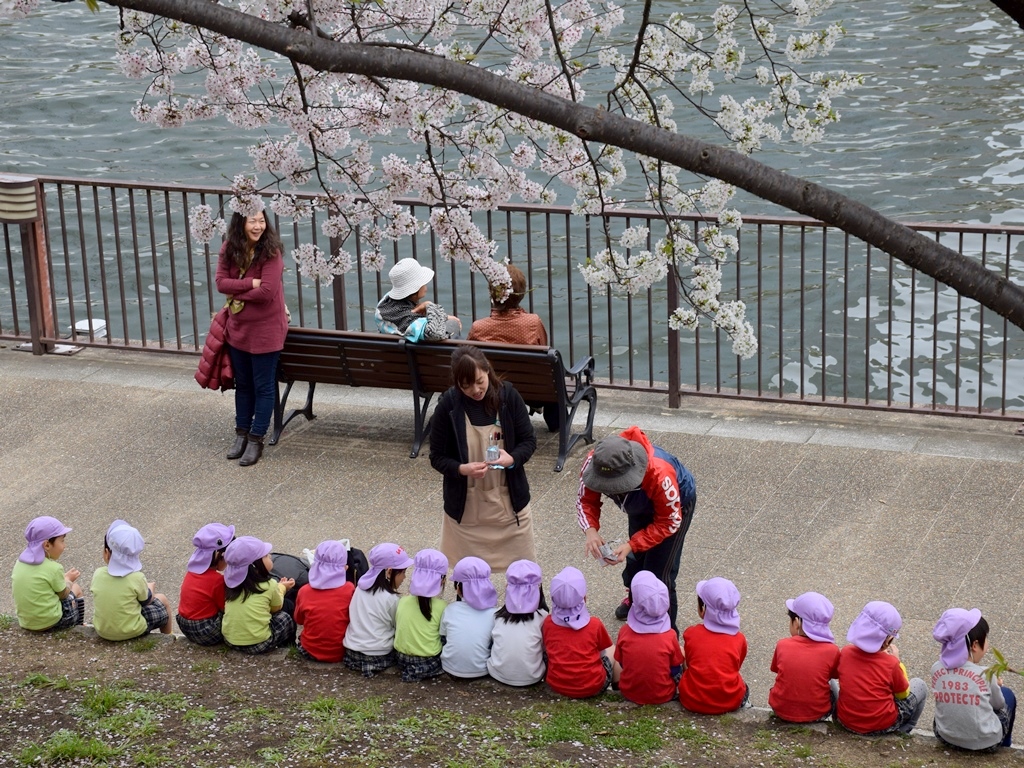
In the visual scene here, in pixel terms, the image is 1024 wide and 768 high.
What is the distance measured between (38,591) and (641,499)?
3039 mm

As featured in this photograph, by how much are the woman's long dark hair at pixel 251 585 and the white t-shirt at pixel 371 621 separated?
0.50 m

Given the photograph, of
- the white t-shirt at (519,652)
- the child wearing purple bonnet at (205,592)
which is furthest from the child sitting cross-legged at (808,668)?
the child wearing purple bonnet at (205,592)

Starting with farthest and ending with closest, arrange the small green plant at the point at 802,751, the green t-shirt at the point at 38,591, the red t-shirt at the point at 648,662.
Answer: the green t-shirt at the point at 38,591
the red t-shirt at the point at 648,662
the small green plant at the point at 802,751

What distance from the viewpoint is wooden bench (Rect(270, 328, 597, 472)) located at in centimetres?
946

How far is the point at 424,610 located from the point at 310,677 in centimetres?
65

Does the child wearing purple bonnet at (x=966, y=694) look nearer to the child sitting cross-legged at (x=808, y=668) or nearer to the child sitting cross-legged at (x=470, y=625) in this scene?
→ the child sitting cross-legged at (x=808, y=668)

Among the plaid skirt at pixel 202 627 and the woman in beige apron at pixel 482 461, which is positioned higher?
the woman in beige apron at pixel 482 461

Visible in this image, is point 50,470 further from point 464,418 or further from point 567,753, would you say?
point 567,753

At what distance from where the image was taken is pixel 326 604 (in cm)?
714

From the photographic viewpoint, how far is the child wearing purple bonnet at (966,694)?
20.1 feet

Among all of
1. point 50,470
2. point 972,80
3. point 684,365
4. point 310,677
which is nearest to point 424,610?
point 310,677

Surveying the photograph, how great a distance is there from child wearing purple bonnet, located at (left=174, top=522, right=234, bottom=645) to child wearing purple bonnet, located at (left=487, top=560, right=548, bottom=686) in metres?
1.41

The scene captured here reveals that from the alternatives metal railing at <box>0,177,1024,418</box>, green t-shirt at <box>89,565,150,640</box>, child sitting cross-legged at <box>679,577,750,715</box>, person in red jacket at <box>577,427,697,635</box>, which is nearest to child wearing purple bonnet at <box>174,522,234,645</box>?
green t-shirt at <box>89,565,150,640</box>

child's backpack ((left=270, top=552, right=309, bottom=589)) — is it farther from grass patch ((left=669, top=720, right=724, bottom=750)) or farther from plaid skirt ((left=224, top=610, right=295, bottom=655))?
grass patch ((left=669, top=720, right=724, bottom=750))
